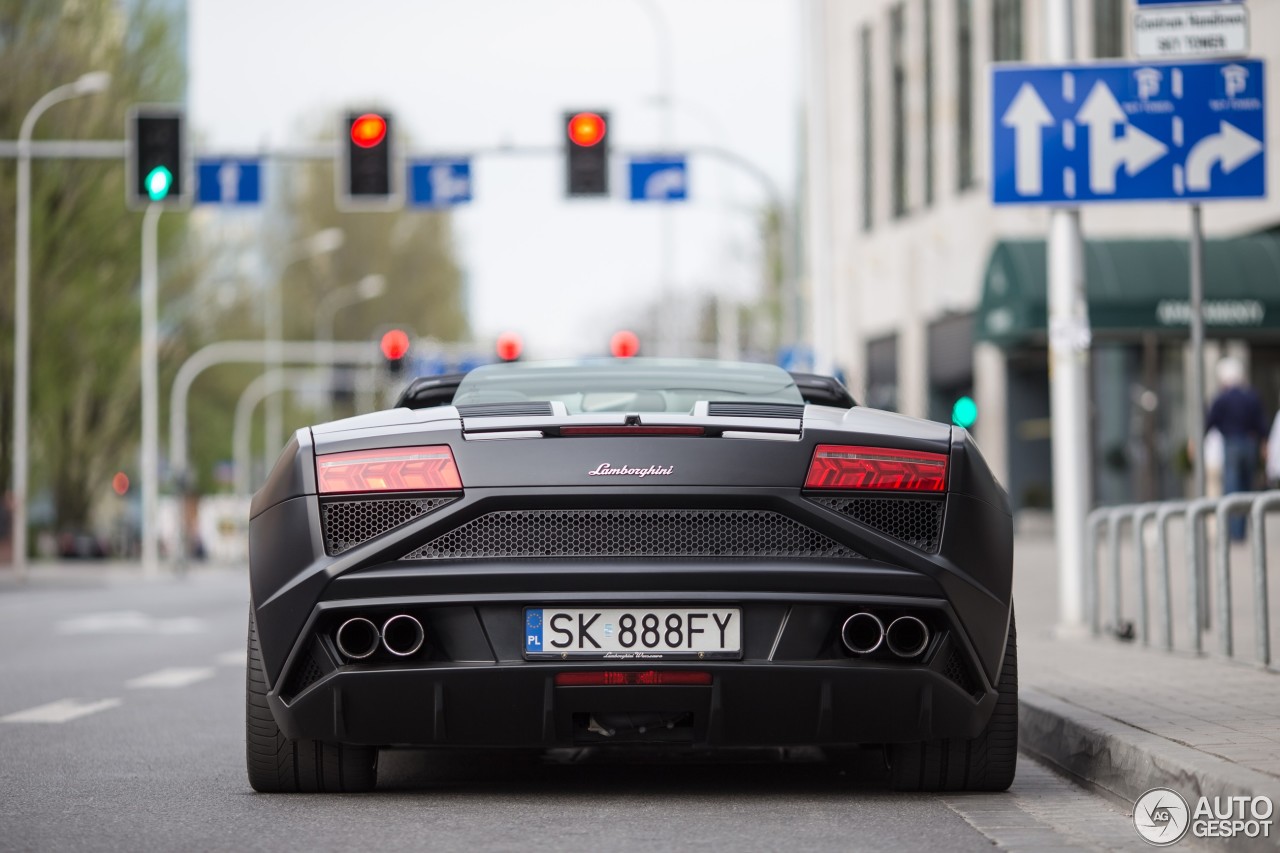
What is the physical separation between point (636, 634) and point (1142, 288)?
2541 cm

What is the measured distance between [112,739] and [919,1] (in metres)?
35.0

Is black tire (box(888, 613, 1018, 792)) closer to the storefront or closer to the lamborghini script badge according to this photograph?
the lamborghini script badge

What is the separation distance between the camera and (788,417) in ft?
20.3

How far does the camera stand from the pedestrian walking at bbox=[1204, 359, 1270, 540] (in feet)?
69.4

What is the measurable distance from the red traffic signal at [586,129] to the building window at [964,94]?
13.1m

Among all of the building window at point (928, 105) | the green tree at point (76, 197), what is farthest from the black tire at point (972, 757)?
the green tree at point (76, 197)

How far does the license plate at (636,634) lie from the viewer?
5.84 metres

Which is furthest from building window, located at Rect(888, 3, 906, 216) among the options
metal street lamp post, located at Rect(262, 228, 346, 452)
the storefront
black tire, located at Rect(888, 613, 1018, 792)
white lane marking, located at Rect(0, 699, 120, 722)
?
black tire, located at Rect(888, 613, 1018, 792)

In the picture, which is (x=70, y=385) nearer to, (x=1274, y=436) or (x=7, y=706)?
(x=1274, y=436)

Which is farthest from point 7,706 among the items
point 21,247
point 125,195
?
point 125,195

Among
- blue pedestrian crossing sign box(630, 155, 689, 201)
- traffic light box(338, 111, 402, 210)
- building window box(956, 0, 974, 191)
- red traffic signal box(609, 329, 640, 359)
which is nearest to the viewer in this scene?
traffic light box(338, 111, 402, 210)

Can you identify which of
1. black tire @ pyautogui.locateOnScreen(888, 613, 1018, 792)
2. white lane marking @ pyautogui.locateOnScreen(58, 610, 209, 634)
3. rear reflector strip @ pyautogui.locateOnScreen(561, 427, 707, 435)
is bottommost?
white lane marking @ pyautogui.locateOnScreen(58, 610, 209, 634)

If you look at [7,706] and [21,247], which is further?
[21,247]

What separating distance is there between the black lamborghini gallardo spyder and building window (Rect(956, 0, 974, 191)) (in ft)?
106
